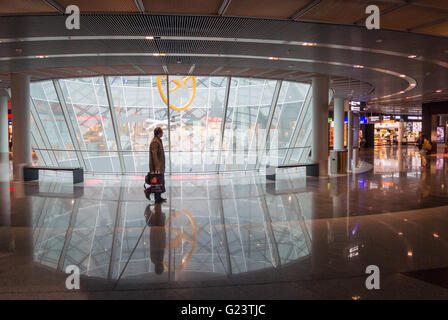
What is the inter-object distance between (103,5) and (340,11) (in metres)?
4.49

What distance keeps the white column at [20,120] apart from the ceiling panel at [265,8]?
10.3 metres

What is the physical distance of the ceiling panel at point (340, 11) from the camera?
6355 millimetres

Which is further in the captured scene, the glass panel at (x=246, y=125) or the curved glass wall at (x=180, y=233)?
the glass panel at (x=246, y=125)

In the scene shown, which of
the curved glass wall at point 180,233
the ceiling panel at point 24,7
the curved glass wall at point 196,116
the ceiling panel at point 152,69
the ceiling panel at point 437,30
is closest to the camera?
the curved glass wall at point 180,233

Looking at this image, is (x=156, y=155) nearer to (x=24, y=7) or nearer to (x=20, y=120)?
(x=24, y=7)

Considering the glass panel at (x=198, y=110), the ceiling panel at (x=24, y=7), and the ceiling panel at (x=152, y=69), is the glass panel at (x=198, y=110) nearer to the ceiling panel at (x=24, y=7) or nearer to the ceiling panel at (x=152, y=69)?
the ceiling panel at (x=152, y=69)

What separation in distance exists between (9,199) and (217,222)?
6.36 m

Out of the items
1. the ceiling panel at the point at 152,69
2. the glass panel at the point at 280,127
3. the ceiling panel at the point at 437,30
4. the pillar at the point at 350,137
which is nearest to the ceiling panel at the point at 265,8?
the ceiling panel at the point at 437,30

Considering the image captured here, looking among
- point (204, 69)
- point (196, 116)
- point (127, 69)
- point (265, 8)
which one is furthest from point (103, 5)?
point (196, 116)

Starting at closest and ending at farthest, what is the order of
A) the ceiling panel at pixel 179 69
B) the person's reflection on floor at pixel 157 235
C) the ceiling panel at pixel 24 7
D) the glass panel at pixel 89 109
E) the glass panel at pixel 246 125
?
the person's reflection on floor at pixel 157 235 → the ceiling panel at pixel 24 7 → the ceiling panel at pixel 179 69 → the glass panel at pixel 246 125 → the glass panel at pixel 89 109

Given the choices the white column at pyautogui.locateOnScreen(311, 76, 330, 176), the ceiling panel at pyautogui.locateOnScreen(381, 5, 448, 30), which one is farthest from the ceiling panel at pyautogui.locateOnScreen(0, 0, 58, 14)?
the white column at pyautogui.locateOnScreen(311, 76, 330, 176)

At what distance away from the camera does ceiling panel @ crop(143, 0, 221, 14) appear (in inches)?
251

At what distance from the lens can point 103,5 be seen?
6.47 metres

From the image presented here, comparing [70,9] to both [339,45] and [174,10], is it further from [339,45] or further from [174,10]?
[339,45]
